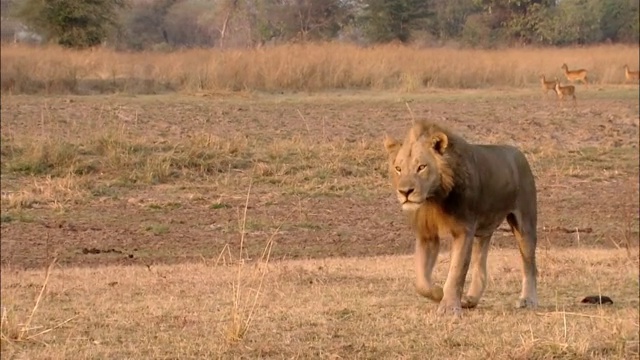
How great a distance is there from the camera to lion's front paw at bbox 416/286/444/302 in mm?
7824

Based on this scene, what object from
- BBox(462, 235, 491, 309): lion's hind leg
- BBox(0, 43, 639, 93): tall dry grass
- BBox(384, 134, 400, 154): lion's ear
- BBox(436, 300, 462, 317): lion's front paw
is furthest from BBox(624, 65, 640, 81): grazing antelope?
BBox(436, 300, 462, 317): lion's front paw

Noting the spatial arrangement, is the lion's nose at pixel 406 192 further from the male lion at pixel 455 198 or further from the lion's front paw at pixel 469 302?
the lion's front paw at pixel 469 302

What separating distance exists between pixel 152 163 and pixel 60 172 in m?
1.13

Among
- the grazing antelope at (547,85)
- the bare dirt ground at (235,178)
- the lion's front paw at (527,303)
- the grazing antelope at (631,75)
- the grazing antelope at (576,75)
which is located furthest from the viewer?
the grazing antelope at (631,75)

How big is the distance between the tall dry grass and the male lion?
2.90 m

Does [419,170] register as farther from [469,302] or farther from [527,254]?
[527,254]

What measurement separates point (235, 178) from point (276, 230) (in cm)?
279

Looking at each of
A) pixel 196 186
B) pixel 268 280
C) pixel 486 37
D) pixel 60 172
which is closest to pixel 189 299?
pixel 268 280

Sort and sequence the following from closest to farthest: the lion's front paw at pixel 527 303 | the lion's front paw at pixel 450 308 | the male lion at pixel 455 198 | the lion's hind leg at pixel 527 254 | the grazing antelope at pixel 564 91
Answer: the male lion at pixel 455 198
the lion's front paw at pixel 450 308
the lion's front paw at pixel 527 303
the lion's hind leg at pixel 527 254
the grazing antelope at pixel 564 91

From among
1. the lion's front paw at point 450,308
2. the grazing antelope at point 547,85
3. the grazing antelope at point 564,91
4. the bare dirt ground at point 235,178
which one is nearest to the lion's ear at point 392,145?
the lion's front paw at point 450,308

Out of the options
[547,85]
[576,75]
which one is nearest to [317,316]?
[547,85]

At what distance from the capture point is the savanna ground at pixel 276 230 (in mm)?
7016

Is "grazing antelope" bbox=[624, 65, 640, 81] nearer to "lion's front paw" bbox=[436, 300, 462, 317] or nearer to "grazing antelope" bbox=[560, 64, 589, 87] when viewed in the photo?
"grazing antelope" bbox=[560, 64, 589, 87]

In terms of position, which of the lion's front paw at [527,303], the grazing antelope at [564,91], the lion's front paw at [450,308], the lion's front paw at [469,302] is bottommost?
the grazing antelope at [564,91]
